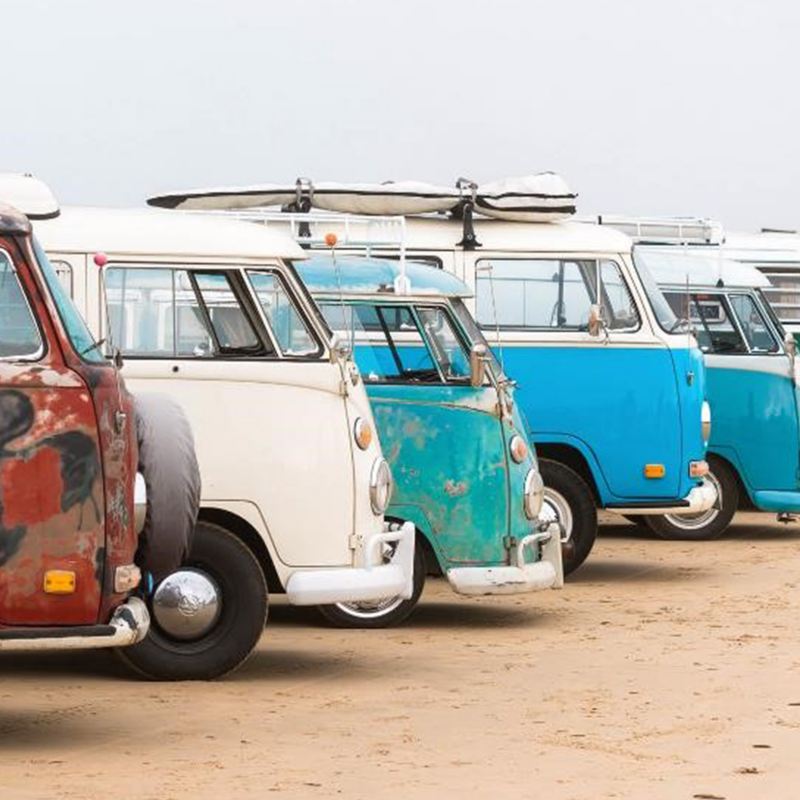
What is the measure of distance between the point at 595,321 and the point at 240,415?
19.4 feet

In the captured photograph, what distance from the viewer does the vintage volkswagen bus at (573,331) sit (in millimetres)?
17781

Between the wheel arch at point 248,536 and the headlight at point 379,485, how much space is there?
56cm

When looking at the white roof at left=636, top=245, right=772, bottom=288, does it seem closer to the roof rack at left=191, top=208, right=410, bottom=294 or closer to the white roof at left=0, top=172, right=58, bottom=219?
the roof rack at left=191, top=208, right=410, bottom=294

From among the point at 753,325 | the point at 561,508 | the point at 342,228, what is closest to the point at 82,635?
the point at 342,228

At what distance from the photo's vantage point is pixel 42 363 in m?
9.74

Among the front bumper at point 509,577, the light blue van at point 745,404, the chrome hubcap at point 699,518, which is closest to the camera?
the front bumper at point 509,577

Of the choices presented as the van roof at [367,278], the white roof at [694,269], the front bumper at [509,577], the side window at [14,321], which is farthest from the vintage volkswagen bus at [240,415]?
the white roof at [694,269]

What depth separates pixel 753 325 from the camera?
2131 centimetres

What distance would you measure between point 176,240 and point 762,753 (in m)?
4.15

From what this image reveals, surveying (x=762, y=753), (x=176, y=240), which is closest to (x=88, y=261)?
(x=176, y=240)

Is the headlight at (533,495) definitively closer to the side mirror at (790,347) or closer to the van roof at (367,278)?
the van roof at (367,278)

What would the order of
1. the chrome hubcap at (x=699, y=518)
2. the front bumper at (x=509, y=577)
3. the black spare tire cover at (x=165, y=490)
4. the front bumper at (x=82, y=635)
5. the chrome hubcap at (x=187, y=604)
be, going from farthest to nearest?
the chrome hubcap at (x=699, y=518) < the front bumper at (x=509, y=577) < the chrome hubcap at (x=187, y=604) < the black spare tire cover at (x=165, y=490) < the front bumper at (x=82, y=635)

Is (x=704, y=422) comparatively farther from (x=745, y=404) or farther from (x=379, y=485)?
(x=379, y=485)

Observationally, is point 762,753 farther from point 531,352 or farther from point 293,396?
point 531,352
